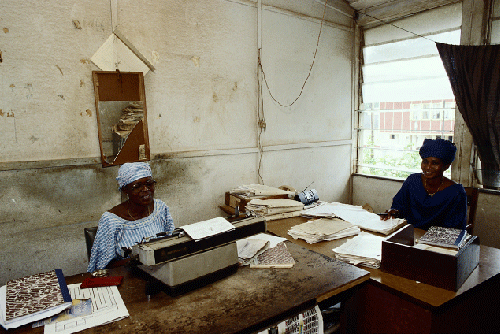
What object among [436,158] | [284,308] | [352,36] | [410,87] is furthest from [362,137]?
[284,308]

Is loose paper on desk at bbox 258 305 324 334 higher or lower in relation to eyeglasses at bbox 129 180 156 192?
lower

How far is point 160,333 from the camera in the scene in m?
1.20

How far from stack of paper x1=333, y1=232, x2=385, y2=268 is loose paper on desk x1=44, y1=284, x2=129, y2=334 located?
1250 mm

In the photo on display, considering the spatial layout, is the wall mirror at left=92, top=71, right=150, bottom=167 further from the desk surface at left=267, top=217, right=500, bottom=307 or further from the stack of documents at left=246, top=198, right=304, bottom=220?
the desk surface at left=267, top=217, right=500, bottom=307

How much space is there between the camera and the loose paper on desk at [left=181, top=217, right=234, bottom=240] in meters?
1.53

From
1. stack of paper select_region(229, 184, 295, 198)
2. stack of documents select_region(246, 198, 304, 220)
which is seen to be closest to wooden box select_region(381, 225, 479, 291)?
stack of documents select_region(246, 198, 304, 220)

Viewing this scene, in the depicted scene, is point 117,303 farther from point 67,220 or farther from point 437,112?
point 437,112

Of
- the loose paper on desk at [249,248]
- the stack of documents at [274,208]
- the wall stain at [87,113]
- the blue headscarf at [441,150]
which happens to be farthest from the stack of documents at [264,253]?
the wall stain at [87,113]

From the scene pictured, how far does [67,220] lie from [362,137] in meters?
4.06

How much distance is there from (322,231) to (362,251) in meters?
0.38

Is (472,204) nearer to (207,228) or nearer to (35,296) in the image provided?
(207,228)

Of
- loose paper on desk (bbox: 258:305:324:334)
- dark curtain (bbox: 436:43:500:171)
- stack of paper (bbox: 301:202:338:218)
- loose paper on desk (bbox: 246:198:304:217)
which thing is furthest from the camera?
dark curtain (bbox: 436:43:500:171)

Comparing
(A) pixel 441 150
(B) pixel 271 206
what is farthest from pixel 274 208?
(A) pixel 441 150

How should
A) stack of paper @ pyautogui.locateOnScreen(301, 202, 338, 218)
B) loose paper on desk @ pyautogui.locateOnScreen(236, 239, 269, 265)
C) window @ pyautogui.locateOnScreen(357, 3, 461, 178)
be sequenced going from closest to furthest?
loose paper on desk @ pyautogui.locateOnScreen(236, 239, 269, 265) < stack of paper @ pyautogui.locateOnScreen(301, 202, 338, 218) < window @ pyautogui.locateOnScreen(357, 3, 461, 178)
